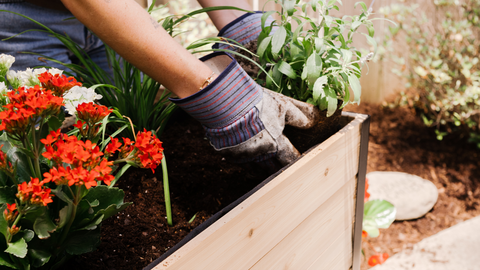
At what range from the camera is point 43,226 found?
0.50m

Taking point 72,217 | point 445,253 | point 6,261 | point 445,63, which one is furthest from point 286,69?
point 445,63

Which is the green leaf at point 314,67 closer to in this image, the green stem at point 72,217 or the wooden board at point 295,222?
the wooden board at point 295,222

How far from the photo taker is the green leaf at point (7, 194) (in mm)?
519

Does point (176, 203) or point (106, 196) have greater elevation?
point (106, 196)

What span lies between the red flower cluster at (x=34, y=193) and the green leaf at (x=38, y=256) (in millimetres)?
132

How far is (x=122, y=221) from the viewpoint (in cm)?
78

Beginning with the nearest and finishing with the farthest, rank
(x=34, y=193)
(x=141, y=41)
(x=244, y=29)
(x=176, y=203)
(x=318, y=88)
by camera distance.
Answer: (x=34, y=193)
(x=141, y=41)
(x=318, y=88)
(x=176, y=203)
(x=244, y=29)

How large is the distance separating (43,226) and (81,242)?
0.30ft

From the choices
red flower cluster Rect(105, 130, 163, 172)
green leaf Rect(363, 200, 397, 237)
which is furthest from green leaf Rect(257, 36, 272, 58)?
green leaf Rect(363, 200, 397, 237)

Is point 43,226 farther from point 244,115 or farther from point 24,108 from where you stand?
point 244,115

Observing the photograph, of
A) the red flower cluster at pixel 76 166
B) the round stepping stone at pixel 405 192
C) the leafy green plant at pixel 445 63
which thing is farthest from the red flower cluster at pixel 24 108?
the leafy green plant at pixel 445 63

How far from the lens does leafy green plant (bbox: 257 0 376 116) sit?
2.64 ft

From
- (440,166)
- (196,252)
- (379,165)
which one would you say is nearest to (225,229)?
(196,252)

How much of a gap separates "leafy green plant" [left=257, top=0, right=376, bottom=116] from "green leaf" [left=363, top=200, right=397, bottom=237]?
0.86m
